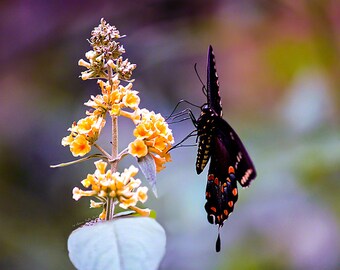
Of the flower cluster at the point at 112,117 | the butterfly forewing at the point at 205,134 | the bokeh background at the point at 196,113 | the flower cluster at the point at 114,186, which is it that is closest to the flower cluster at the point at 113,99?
the flower cluster at the point at 112,117

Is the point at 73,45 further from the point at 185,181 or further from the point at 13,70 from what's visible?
the point at 185,181

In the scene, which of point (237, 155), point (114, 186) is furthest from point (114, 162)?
point (237, 155)

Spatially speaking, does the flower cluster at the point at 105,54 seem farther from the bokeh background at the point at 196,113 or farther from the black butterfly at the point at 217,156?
the bokeh background at the point at 196,113

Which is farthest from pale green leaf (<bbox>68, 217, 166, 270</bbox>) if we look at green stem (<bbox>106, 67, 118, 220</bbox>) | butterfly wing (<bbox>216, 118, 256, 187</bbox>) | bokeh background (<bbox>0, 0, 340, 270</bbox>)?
bokeh background (<bbox>0, 0, 340, 270</bbox>)

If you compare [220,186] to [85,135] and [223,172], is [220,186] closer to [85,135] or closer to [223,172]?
[223,172]

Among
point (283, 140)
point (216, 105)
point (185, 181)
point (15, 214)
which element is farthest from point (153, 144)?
point (15, 214)

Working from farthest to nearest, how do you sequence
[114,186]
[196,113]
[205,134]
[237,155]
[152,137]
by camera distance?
[196,113] → [205,134] → [237,155] → [152,137] → [114,186]
